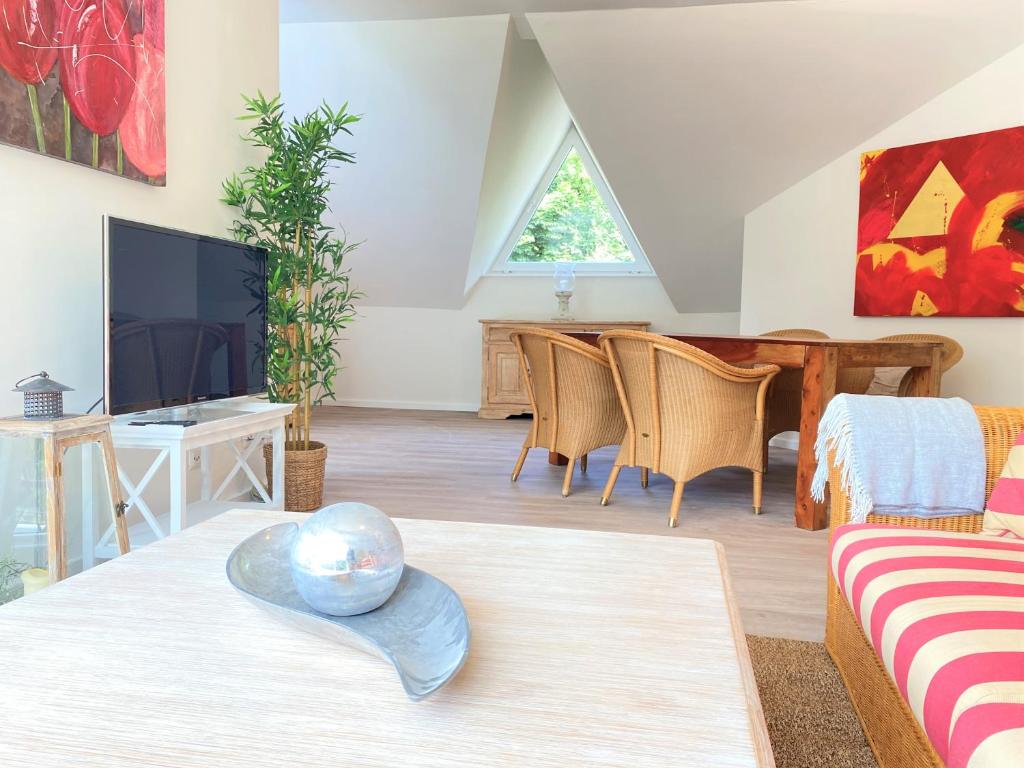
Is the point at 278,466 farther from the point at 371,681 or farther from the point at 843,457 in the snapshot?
the point at 371,681

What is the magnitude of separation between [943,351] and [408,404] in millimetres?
4748

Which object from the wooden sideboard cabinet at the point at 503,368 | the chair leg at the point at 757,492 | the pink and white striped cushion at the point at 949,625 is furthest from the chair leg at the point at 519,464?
A: the wooden sideboard cabinet at the point at 503,368

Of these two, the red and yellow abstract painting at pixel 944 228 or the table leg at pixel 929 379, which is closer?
the table leg at pixel 929 379

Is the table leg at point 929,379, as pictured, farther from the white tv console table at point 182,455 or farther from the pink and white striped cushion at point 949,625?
the white tv console table at point 182,455

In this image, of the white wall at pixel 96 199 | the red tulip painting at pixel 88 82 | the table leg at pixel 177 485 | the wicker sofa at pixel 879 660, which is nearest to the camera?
the wicker sofa at pixel 879 660

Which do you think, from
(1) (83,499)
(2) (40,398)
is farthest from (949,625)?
(1) (83,499)

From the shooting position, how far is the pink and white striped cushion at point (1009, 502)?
64.3 inches

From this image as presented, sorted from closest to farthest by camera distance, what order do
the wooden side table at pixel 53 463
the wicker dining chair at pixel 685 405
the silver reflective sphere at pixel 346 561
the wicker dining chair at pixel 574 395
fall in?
1. the silver reflective sphere at pixel 346 561
2. the wooden side table at pixel 53 463
3. the wicker dining chair at pixel 685 405
4. the wicker dining chair at pixel 574 395

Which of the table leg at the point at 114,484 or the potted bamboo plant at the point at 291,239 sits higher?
the potted bamboo plant at the point at 291,239

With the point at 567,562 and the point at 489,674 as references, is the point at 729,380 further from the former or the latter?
the point at 489,674

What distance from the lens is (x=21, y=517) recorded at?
6.44 ft

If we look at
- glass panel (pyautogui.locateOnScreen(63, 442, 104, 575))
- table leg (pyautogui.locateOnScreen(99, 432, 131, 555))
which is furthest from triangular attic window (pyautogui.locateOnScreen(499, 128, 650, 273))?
table leg (pyautogui.locateOnScreen(99, 432, 131, 555))

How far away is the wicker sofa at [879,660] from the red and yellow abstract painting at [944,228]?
2.69m

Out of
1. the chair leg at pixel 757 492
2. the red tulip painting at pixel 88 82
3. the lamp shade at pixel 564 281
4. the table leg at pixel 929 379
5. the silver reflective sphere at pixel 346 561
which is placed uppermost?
the red tulip painting at pixel 88 82
